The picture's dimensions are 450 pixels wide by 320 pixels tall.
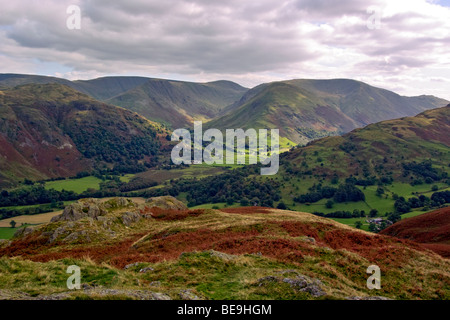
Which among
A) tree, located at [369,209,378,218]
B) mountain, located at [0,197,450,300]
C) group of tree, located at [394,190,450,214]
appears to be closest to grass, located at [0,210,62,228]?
mountain, located at [0,197,450,300]

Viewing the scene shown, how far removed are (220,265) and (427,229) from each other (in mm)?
67983

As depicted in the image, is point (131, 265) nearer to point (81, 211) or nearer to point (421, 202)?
point (81, 211)

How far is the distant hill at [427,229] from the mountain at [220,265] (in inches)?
1202

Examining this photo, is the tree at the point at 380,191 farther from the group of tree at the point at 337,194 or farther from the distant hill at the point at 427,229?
the distant hill at the point at 427,229

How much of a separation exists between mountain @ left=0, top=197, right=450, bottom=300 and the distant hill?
3054 cm

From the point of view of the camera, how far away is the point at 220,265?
27.1 m

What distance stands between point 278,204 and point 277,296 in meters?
166

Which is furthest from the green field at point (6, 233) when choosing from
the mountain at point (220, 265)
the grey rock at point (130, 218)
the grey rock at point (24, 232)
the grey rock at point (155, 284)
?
the grey rock at point (155, 284)

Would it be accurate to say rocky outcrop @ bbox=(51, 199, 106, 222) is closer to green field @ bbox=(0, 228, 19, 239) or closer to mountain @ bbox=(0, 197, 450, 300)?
mountain @ bbox=(0, 197, 450, 300)

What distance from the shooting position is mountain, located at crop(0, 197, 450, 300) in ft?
67.1

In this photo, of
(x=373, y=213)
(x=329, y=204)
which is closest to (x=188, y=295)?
(x=373, y=213)

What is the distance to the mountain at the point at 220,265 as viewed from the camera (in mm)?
20438
